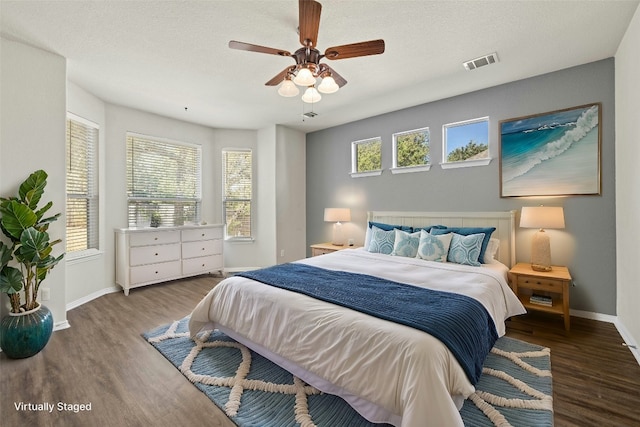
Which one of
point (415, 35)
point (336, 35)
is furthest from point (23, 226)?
point (415, 35)

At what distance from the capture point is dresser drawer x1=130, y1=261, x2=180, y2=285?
13.3 feet

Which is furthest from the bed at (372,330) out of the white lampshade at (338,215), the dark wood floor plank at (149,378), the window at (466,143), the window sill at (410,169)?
the white lampshade at (338,215)

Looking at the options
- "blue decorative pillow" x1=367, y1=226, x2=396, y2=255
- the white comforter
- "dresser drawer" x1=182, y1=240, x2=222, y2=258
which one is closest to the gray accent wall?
"blue decorative pillow" x1=367, y1=226, x2=396, y2=255

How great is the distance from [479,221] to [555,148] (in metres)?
1.11

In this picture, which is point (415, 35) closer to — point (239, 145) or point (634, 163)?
point (634, 163)

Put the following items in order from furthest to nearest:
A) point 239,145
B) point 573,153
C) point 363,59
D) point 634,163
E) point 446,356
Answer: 1. point 239,145
2. point 573,153
3. point 363,59
4. point 634,163
5. point 446,356

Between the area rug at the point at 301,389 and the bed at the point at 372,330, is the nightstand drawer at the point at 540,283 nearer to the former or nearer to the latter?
the bed at the point at 372,330

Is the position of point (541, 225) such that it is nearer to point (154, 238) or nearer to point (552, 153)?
point (552, 153)

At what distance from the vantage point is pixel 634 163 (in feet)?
7.52

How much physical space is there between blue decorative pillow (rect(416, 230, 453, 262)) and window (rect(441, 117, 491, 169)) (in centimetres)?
114

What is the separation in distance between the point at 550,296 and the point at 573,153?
5.17ft

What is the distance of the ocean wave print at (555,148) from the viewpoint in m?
2.96

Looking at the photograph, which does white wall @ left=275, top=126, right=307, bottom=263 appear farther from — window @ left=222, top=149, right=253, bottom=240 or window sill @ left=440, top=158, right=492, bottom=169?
window sill @ left=440, top=158, right=492, bottom=169

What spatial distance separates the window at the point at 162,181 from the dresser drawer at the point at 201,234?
418 mm
